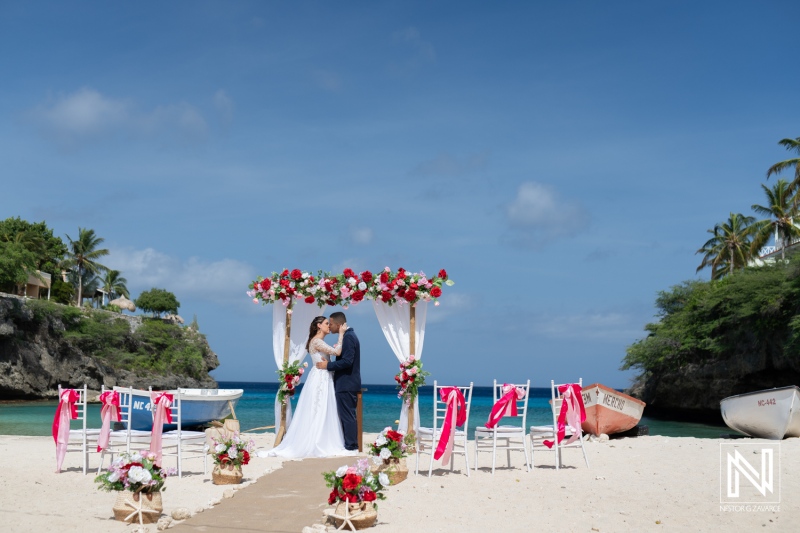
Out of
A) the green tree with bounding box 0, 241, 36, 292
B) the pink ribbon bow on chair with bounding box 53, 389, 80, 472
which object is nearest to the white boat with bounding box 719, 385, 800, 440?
the pink ribbon bow on chair with bounding box 53, 389, 80, 472

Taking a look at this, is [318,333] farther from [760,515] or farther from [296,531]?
[760,515]

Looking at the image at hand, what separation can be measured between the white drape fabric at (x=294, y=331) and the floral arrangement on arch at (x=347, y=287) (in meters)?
0.21

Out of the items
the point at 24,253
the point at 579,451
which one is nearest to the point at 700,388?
the point at 579,451

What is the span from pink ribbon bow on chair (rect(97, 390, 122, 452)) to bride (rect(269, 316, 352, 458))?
3075mm

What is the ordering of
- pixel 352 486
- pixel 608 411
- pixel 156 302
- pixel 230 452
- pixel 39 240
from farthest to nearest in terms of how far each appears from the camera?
pixel 156 302
pixel 39 240
pixel 608 411
pixel 230 452
pixel 352 486

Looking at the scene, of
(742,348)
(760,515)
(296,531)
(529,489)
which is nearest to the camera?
(296,531)

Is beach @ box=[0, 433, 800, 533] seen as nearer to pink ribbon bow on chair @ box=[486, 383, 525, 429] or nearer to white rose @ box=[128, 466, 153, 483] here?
white rose @ box=[128, 466, 153, 483]

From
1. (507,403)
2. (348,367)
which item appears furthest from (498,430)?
(348,367)

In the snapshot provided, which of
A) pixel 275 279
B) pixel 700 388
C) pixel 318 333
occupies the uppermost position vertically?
pixel 275 279

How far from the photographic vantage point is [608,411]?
16.3 m

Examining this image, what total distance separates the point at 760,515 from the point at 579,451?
6217 millimetres

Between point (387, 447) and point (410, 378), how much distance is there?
3185mm

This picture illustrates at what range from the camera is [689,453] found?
12062 mm

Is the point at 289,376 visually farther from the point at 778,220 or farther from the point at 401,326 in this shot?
the point at 778,220
